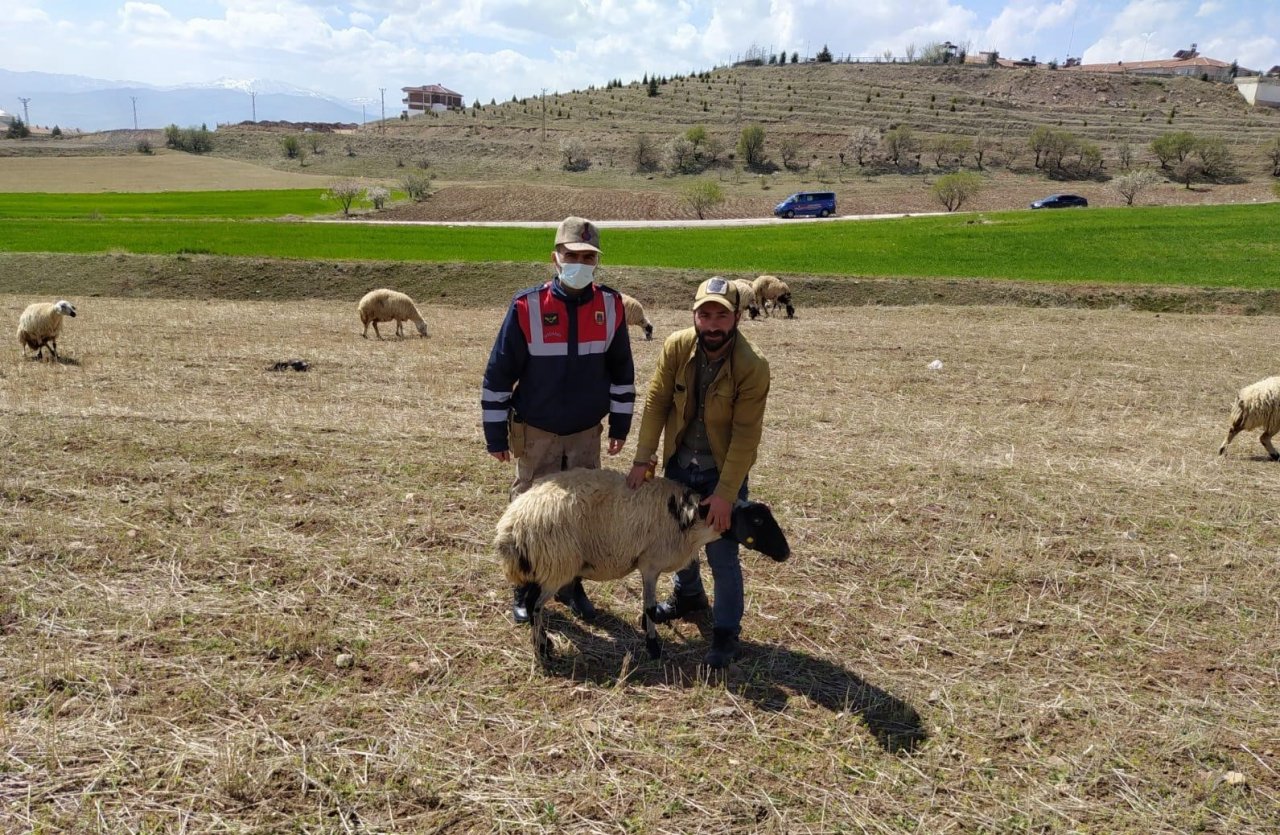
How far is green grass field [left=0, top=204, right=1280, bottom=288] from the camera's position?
28375 mm

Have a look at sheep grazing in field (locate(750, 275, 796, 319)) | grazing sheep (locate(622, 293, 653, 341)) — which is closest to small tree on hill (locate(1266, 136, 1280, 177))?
sheep grazing in field (locate(750, 275, 796, 319))

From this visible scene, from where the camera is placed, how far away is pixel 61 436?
8.43 metres

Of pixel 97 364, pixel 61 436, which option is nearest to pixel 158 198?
pixel 97 364

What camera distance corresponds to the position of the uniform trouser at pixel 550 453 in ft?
18.3

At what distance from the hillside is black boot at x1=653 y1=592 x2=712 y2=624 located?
5379 cm

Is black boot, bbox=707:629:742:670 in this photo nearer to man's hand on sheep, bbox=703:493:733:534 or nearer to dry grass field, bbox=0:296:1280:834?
dry grass field, bbox=0:296:1280:834

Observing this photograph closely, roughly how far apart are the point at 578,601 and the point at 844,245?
1250 inches

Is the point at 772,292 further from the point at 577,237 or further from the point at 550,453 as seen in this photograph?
the point at 577,237

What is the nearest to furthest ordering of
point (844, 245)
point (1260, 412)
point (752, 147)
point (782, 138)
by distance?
point (1260, 412) → point (844, 245) → point (752, 147) → point (782, 138)

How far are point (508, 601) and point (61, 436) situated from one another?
6.04m

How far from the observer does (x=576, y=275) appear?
16.8 ft

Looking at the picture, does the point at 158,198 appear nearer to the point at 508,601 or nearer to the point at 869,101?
the point at 508,601

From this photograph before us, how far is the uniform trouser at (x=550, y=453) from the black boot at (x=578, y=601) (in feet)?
2.66

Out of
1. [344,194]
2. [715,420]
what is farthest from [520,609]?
[344,194]
